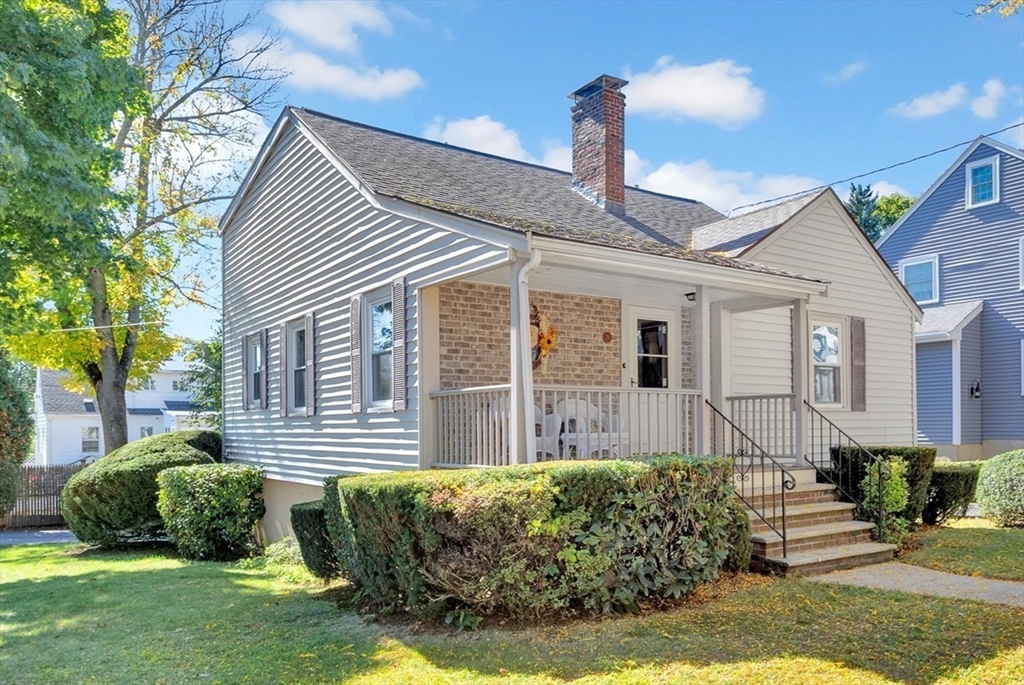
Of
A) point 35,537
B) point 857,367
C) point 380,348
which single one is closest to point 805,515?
point 857,367

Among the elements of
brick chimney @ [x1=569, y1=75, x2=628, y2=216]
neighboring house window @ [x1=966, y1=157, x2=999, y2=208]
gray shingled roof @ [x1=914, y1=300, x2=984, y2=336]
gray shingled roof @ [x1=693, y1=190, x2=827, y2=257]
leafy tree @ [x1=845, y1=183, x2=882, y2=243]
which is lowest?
gray shingled roof @ [x1=914, y1=300, x2=984, y2=336]

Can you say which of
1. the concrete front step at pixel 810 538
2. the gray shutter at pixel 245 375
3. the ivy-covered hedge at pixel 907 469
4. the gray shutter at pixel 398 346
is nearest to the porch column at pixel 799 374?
the ivy-covered hedge at pixel 907 469

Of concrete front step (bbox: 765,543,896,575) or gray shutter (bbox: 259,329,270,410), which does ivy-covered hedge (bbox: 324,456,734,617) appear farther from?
gray shutter (bbox: 259,329,270,410)

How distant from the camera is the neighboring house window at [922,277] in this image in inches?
914

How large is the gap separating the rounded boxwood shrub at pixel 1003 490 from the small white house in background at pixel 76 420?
30.5m

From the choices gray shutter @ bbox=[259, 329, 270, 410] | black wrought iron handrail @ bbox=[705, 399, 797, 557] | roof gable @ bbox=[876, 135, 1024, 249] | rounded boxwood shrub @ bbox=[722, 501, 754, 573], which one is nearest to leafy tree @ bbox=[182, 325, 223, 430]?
gray shutter @ bbox=[259, 329, 270, 410]

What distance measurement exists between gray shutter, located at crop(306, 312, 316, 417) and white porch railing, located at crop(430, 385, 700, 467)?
3.40m

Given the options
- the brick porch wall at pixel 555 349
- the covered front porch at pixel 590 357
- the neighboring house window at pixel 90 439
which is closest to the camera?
the covered front porch at pixel 590 357

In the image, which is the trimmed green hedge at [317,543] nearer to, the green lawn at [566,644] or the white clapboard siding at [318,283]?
the green lawn at [566,644]

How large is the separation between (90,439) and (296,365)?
29503mm

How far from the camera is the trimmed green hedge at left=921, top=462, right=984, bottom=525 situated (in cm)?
1105

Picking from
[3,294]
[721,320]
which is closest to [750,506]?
[721,320]

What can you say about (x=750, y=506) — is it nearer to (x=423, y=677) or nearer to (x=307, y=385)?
(x=423, y=677)

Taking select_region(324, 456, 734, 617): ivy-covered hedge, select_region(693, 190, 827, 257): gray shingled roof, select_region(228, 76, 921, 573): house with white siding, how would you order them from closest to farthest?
select_region(324, 456, 734, 617): ivy-covered hedge
select_region(228, 76, 921, 573): house with white siding
select_region(693, 190, 827, 257): gray shingled roof
